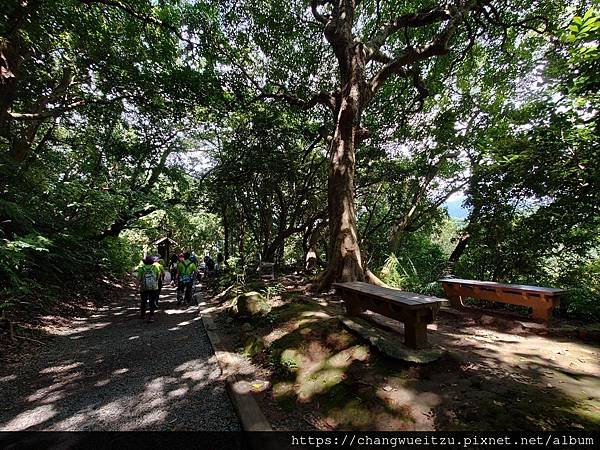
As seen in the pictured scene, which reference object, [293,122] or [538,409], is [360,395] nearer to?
[538,409]

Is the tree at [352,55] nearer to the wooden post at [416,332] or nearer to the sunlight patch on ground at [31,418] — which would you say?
the wooden post at [416,332]

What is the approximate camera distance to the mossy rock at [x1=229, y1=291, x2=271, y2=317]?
603 centimetres

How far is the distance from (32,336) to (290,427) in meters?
6.00

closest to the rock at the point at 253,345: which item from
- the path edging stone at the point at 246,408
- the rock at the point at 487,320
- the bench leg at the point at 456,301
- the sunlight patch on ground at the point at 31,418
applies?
the path edging stone at the point at 246,408

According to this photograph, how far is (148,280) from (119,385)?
3.83 m

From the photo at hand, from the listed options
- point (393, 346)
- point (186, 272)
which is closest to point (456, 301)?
point (393, 346)

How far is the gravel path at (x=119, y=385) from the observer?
298cm

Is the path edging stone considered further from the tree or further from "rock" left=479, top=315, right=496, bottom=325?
"rock" left=479, top=315, right=496, bottom=325

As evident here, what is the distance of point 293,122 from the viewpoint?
1193cm

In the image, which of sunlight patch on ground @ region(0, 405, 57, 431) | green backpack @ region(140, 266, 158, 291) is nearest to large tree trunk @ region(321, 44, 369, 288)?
green backpack @ region(140, 266, 158, 291)

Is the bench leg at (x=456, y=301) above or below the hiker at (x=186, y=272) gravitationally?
below

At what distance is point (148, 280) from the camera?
7.23m

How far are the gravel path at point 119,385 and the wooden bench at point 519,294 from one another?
4.99 meters

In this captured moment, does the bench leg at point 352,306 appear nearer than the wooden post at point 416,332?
No
